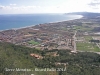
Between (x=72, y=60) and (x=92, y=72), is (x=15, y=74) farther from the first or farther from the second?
(x=72, y=60)

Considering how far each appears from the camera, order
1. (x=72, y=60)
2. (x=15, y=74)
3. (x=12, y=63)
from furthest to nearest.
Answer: (x=72, y=60) → (x=12, y=63) → (x=15, y=74)

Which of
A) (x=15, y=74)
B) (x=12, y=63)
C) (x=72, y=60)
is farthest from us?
(x=72, y=60)

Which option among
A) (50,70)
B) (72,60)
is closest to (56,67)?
(50,70)

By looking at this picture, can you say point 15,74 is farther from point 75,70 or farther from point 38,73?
point 75,70

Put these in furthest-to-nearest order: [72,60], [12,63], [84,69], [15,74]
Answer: [72,60]
[84,69]
[12,63]
[15,74]

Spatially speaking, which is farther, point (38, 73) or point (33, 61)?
point (33, 61)

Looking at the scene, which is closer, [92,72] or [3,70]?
[3,70]

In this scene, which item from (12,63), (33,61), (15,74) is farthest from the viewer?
(33,61)

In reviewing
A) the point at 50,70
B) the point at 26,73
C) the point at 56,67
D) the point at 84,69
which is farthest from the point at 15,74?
the point at 84,69

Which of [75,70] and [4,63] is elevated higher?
[4,63]
